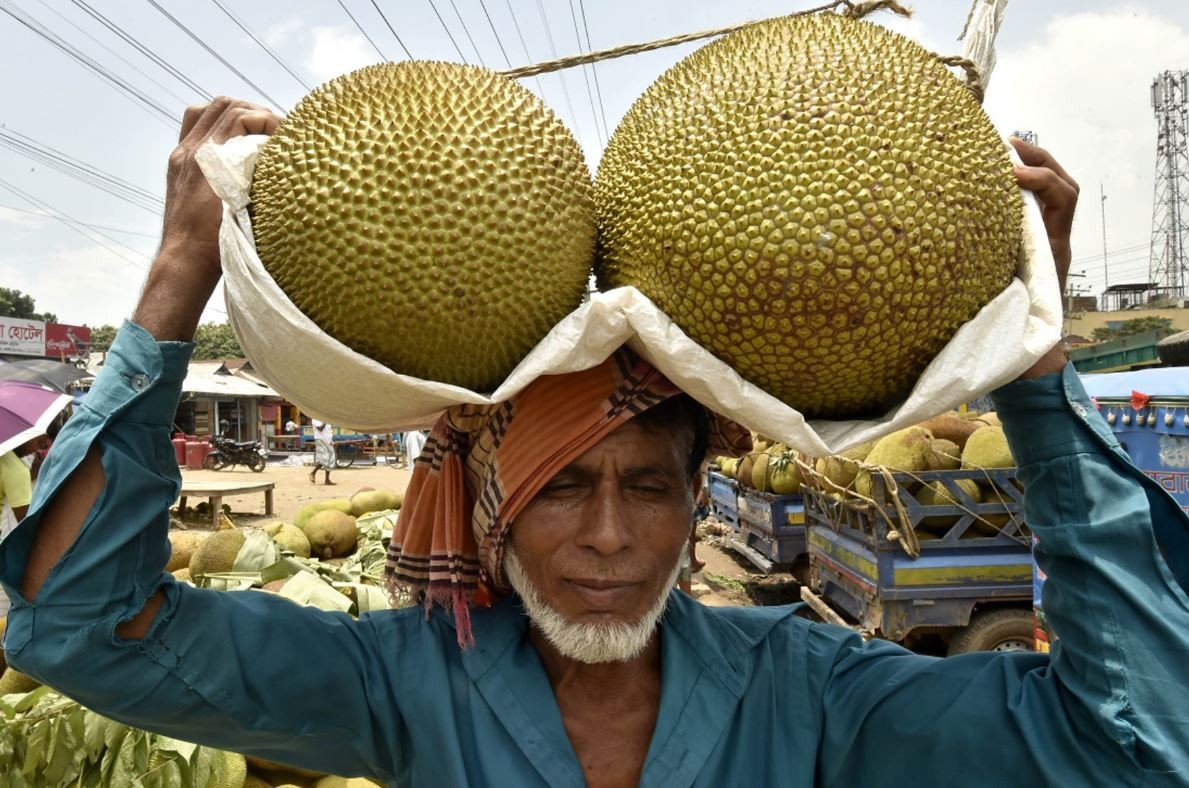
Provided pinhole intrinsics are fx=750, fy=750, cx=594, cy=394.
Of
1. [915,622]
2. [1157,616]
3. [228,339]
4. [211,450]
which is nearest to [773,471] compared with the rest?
[915,622]

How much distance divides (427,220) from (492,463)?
0.49 metres

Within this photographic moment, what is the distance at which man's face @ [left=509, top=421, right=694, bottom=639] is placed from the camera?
1.25 m

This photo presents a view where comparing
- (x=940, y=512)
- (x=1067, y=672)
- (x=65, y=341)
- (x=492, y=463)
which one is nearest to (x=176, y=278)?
(x=492, y=463)

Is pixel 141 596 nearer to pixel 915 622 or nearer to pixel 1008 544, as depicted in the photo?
pixel 915 622

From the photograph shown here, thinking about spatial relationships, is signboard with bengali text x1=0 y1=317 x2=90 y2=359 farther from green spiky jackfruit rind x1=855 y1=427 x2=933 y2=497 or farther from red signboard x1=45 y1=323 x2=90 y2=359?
green spiky jackfruit rind x1=855 y1=427 x2=933 y2=497

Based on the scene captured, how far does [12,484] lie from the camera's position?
14.4 ft

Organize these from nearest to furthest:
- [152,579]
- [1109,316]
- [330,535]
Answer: [152,579], [330,535], [1109,316]

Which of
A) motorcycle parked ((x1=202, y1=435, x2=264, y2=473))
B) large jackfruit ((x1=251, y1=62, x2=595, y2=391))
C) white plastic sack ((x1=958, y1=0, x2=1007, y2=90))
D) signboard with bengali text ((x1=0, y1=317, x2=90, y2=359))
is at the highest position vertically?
signboard with bengali text ((x1=0, y1=317, x2=90, y2=359))

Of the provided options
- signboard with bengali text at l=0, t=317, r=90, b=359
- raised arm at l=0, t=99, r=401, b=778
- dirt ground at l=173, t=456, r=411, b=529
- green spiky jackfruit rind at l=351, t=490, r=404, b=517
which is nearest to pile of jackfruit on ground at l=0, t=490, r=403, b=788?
raised arm at l=0, t=99, r=401, b=778

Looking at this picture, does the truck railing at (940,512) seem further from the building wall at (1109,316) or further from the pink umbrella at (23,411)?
the building wall at (1109,316)

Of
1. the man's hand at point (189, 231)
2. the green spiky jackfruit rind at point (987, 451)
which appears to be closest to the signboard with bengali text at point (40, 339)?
the green spiky jackfruit rind at point (987, 451)

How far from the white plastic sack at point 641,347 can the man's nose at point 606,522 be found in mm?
315

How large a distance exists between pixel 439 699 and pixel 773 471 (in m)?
5.21

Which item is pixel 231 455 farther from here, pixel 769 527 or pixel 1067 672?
pixel 1067 672
